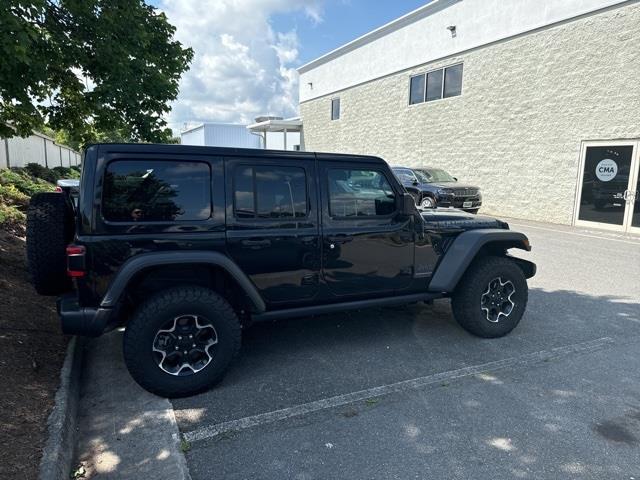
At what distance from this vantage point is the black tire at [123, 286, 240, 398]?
3174 mm

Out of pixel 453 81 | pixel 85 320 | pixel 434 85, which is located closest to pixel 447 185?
pixel 453 81

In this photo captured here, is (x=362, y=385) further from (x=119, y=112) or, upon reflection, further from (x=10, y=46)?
(x=119, y=112)

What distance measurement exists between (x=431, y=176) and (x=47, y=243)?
1390cm

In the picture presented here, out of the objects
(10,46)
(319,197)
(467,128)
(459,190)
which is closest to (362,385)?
(319,197)

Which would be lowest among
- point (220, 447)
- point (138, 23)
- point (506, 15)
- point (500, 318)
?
point (220, 447)

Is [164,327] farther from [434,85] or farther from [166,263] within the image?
[434,85]

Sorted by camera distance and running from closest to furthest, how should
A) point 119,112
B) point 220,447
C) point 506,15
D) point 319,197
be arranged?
1. point 220,447
2. point 319,197
3. point 119,112
4. point 506,15

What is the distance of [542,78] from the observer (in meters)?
13.7

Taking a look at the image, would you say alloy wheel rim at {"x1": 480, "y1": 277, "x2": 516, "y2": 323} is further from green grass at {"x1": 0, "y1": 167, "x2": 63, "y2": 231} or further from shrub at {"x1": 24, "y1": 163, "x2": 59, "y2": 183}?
shrub at {"x1": 24, "y1": 163, "x2": 59, "y2": 183}

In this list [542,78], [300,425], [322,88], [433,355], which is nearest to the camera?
[300,425]

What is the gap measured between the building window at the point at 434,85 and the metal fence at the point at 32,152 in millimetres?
14657

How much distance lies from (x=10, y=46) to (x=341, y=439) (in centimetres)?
394

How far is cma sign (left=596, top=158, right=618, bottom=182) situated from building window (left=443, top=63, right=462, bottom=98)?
21.0ft

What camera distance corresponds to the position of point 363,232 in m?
3.92
